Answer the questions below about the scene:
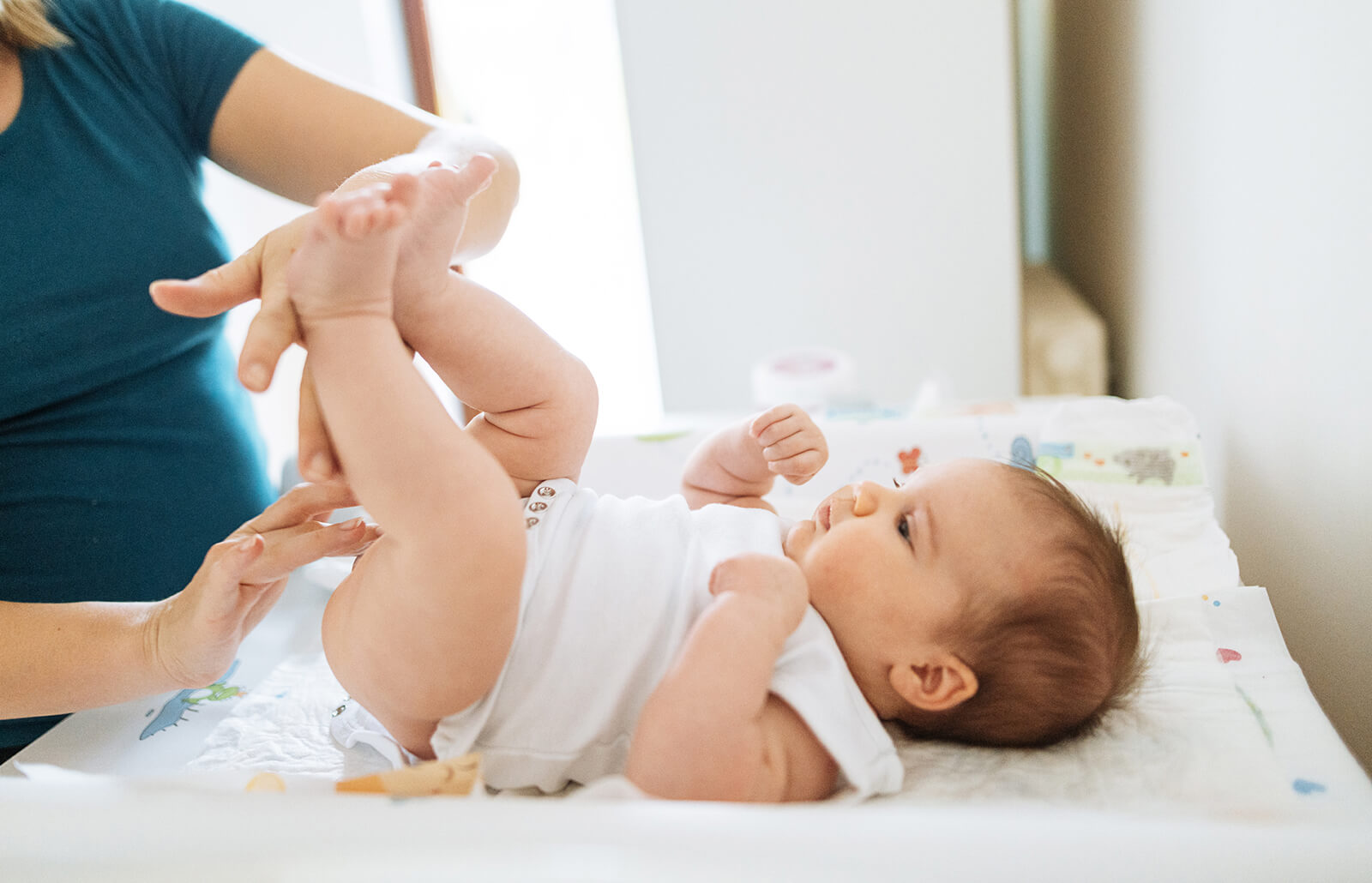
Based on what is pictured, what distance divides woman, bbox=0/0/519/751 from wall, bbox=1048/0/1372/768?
2.51ft

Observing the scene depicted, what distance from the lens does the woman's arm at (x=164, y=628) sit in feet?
2.32

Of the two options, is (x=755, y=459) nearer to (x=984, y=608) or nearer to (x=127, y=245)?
(x=984, y=608)

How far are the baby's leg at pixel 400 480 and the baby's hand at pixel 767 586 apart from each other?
0.15 metres

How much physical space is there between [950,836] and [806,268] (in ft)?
6.21

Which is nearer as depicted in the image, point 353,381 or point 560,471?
point 353,381

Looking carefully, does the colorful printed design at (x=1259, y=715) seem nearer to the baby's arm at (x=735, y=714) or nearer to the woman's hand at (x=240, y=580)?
the baby's arm at (x=735, y=714)

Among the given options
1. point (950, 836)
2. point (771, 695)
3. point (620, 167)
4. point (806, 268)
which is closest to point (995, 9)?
point (806, 268)

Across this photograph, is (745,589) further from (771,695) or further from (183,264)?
(183,264)

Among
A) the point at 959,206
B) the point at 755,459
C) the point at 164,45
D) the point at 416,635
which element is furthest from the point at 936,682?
the point at 959,206

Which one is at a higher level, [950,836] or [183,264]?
[183,264]

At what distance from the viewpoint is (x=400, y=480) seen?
1.85ft

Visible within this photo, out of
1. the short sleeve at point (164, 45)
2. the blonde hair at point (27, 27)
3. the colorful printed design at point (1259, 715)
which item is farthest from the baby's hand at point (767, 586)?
the blonde hair at point (27, 27)

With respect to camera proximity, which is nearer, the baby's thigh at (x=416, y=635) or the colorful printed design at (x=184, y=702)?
the baby's thigh at (x=416, y=635)

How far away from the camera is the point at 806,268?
2217 millimetres
